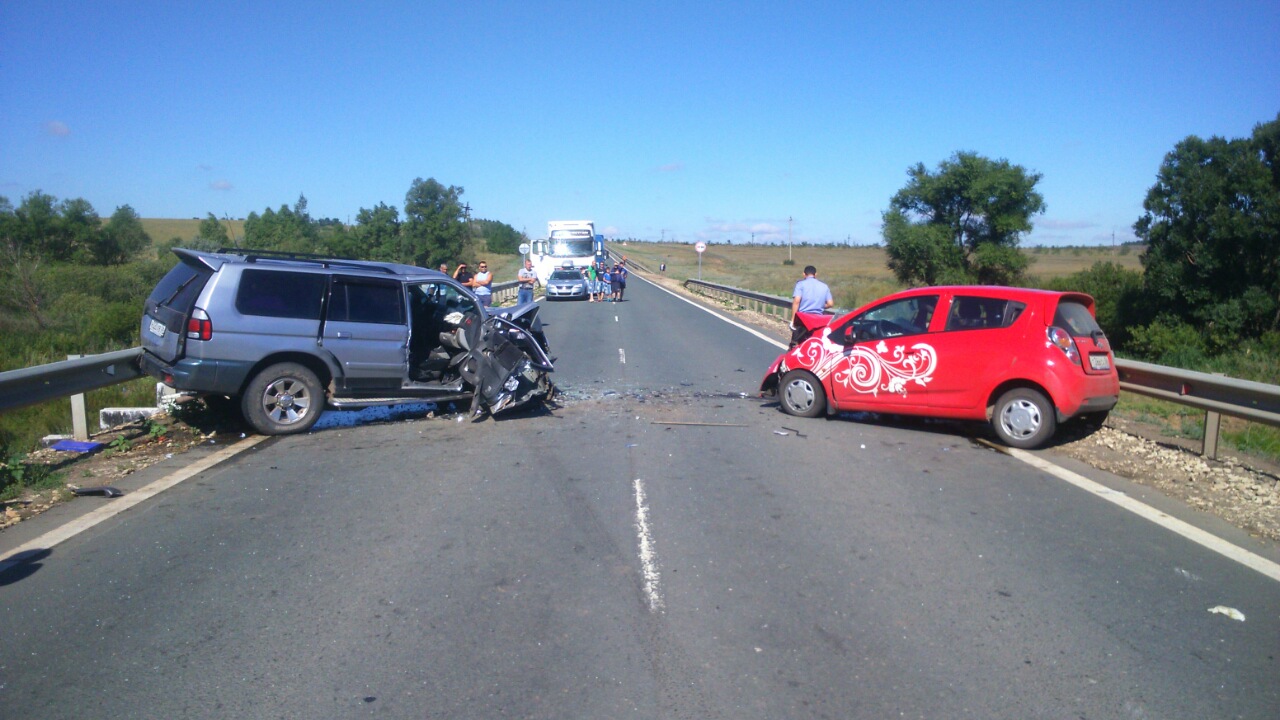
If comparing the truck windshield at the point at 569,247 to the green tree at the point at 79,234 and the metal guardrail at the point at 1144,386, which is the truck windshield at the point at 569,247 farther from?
the metal guardrail at the point at 1144,386

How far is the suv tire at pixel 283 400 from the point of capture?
31.5ft

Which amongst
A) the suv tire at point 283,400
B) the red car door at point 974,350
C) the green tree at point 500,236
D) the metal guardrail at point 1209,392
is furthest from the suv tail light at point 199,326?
the green tree at point 500,236

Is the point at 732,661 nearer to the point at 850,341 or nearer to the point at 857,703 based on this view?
the point at 857,703

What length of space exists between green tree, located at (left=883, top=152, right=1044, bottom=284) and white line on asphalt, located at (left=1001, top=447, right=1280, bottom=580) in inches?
1480

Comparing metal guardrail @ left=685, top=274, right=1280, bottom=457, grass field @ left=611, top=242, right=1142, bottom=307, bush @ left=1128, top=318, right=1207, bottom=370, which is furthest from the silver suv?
grass field @ left=611, top=242, right=1142, bottom=307

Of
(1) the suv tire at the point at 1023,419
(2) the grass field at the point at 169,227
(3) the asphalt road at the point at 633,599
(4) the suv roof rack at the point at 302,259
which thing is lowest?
(3) the asphalt road at the point at 633,599

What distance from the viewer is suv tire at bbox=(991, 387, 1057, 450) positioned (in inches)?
357

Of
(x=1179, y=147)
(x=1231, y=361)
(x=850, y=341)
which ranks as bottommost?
(x=1231, y=361)

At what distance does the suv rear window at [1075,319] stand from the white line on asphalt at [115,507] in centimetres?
837

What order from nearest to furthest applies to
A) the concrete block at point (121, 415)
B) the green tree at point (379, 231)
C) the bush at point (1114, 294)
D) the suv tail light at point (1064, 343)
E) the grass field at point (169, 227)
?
the suv tail light at point (1064, 343) < the concrete block at point (121, 415) < the bush at point (1114, 294) < the green tree at point (379, 231) < the grass field at point (169, 227)

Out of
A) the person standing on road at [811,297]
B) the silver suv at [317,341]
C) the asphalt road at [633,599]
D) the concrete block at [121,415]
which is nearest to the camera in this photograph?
the asphalt road at [633,599]

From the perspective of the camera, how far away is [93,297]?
26922 millimetres

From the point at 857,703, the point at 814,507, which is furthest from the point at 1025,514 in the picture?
the point at 857,703

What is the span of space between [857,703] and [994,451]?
5897 millimetres
